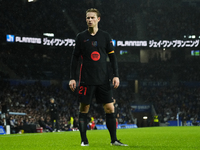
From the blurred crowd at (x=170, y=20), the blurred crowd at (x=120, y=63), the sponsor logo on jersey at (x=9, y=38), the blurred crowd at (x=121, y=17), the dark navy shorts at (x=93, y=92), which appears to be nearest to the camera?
the dark navy shorts at (x=93, y=92)

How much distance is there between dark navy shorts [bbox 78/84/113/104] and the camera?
5.30 m

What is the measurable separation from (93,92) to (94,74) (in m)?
0.30

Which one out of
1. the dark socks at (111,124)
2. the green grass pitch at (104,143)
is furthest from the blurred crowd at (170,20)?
the dark socks at (111,124)

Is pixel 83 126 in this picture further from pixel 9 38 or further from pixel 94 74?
pixel 9 38

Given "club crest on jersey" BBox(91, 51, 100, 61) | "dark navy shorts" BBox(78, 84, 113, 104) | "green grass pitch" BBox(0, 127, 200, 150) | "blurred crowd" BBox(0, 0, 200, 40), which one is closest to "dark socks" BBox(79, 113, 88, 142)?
"green grass pitch" BBox(0, 127, 200, 150)

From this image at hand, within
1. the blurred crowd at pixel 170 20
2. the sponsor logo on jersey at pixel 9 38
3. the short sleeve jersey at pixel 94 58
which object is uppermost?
the blurred crowd at pixel 170 20

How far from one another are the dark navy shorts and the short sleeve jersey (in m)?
0.07

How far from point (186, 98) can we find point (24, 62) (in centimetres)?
1815

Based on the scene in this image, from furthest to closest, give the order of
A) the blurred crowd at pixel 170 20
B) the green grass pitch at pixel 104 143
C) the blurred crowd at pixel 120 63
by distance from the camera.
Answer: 1. the blurred crowd at pixel 170 20
2. the blurred crowd at pixel 120 63
3. the green grass pitch at pixel 104 143

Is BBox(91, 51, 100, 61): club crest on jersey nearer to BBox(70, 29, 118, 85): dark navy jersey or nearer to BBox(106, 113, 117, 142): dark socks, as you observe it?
BBox(70, 29, 118, 85): dark navy jersey

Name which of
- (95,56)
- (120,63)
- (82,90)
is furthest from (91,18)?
(120,63)

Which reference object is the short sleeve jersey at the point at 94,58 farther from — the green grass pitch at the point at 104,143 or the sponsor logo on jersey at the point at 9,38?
the sponsor logo on jersey at the point at 9,38

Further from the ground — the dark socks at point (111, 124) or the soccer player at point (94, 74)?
the soccer player at point (94, 74)

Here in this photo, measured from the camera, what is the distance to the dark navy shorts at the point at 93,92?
5.30 metres
